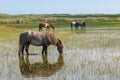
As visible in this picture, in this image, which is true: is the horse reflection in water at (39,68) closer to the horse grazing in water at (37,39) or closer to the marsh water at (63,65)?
the marsh water at (63,65)

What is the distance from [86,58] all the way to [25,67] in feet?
13.3

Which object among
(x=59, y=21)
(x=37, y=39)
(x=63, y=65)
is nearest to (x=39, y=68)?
(x=63, y=65)

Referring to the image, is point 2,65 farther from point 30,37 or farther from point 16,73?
point 30,37

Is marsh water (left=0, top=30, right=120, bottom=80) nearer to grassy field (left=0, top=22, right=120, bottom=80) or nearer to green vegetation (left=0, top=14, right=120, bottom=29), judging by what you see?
grassy field (left=0, top=22, right=120, bottom=80)

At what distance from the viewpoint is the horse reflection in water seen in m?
15.6

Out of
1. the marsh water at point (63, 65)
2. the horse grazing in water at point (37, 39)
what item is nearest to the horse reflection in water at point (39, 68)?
the marsh water at point (63, 65)

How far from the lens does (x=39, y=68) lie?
17281 mm

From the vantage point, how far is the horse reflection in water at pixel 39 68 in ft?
51.2

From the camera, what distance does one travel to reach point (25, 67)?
17703 millimetres

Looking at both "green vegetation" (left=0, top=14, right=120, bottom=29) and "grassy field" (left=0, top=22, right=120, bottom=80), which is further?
"green vegetation" (left=0, top=14, right=120, bottom=29)

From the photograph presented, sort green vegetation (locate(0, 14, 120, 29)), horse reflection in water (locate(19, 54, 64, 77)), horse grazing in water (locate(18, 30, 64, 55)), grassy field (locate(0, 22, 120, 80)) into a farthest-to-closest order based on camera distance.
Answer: green vegetation (locate(0, 14, 120, 29)) < horse grazing in water (locate(18, 30, 64, 55)) < horse reflection in water (locate(19, 54, 64, 77)) < grassy field (locate(0, 22, 120, 80))

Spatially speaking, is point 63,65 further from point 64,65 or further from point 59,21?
point 59,21

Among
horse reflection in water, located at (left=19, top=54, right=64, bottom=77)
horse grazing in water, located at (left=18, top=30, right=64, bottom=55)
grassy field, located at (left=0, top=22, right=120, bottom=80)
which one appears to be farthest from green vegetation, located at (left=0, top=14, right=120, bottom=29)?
horse reflection in water, located at (left=19, top=54, right=64, bottom=77)

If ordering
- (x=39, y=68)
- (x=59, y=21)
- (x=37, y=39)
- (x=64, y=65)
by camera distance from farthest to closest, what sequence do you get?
(x=59, y=21) → (x=37, y=39) → (x=64, y=65) → (x=39, y=68)
